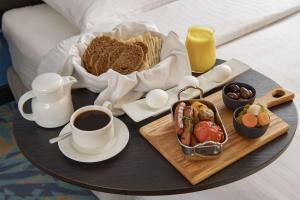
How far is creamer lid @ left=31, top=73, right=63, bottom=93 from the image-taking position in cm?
77

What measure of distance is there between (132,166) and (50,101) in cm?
21

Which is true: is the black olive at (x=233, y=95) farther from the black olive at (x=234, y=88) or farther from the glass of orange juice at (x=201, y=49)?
the glass of orange juice at (x=201, y=49)

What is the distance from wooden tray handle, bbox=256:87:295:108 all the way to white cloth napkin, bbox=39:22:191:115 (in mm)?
178

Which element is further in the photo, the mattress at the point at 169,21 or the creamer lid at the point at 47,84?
the mattress at the point at 169,21

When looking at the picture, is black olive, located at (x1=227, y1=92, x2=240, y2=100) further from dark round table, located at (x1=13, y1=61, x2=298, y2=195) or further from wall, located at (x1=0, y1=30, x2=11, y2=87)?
wall, located at (x1=0, y1=30, x2=11, y2=87)

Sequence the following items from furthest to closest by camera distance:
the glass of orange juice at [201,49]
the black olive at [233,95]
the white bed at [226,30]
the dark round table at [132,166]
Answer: the white bed at [226,30]
the glass of orange juice at [201,49]
the black olive at [233,95]
the dark round table at [132,166]

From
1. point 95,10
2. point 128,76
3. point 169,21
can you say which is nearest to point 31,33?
point 95,10

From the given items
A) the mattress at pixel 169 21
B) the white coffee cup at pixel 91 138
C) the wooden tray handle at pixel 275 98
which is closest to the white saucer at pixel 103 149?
the white coffee cup at pixel 91 138

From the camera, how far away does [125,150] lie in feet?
2.48

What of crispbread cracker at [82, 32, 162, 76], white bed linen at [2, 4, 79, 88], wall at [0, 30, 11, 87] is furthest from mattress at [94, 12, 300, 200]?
wall at [0, 30, 11, 87]

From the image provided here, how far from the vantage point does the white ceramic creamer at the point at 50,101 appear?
774mm

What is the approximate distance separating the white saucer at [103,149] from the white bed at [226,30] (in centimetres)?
34

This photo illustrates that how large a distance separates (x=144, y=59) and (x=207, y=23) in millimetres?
423

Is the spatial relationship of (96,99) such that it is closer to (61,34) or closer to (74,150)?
(74,150)
